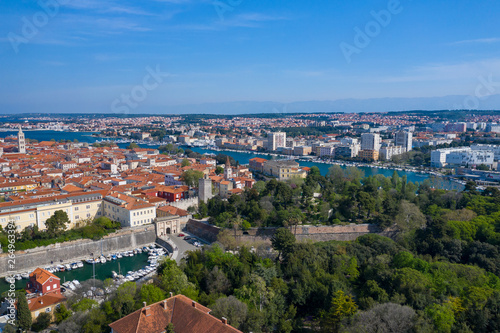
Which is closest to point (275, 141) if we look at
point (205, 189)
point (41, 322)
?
point (205, 189)

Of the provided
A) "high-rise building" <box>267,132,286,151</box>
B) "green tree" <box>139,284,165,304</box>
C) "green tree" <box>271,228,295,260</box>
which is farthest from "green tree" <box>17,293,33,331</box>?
"high-rise building" <box>267,132,286,151</box>

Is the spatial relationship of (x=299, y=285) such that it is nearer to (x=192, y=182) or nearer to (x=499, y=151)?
(x=192, y=182)

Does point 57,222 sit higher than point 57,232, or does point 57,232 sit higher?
point 57,222

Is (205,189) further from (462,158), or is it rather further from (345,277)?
(462,158)

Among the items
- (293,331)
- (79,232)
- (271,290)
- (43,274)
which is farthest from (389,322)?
(79,232)

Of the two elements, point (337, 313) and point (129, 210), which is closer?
point (337, 313)

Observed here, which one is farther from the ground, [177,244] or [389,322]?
[389,322]
